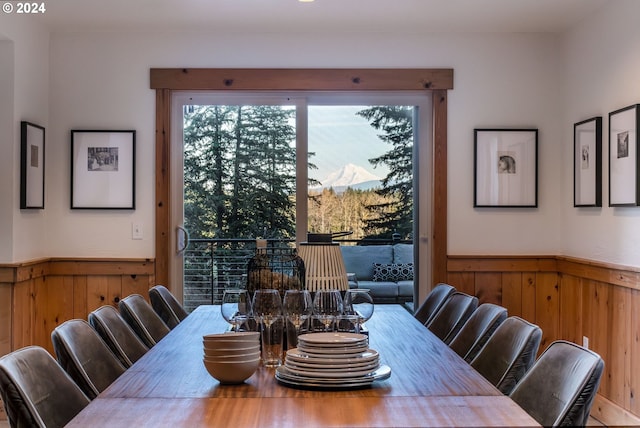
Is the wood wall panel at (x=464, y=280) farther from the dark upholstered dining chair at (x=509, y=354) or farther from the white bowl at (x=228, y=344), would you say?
the white bowl at (x=228, y=344)

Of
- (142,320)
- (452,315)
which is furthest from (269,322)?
(452,315)

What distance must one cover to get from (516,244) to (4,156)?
3286mm

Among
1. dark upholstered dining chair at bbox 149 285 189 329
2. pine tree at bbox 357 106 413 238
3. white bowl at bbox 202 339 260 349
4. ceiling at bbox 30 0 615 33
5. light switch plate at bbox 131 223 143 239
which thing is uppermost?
ceiling at bbox 30 0 615 33

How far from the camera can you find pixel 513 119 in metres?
4.48

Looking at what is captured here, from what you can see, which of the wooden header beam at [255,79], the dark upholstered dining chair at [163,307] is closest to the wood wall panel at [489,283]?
the wooden header beam at [255,79]

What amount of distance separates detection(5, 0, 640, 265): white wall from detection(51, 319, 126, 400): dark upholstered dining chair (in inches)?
84.8

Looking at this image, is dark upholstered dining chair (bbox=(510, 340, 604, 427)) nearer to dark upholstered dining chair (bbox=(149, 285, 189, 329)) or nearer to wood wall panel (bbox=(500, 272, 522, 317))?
dark upholstered dining chair (bbox=(149, 285, 189, 329))

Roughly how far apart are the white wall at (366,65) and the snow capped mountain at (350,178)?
1.86ft

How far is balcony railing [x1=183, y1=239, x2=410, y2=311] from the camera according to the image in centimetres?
455

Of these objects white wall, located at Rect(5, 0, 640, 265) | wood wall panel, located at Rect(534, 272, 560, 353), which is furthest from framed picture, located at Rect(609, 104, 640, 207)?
wood wall panel, located at Rect(534, 272, 560, 353)

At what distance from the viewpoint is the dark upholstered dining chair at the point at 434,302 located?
11.1 feet

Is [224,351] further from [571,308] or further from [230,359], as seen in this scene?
[571,308]

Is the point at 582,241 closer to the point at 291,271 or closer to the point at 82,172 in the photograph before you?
the point at 291,271

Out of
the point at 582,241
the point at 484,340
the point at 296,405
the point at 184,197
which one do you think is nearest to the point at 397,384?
the point at 296,405
